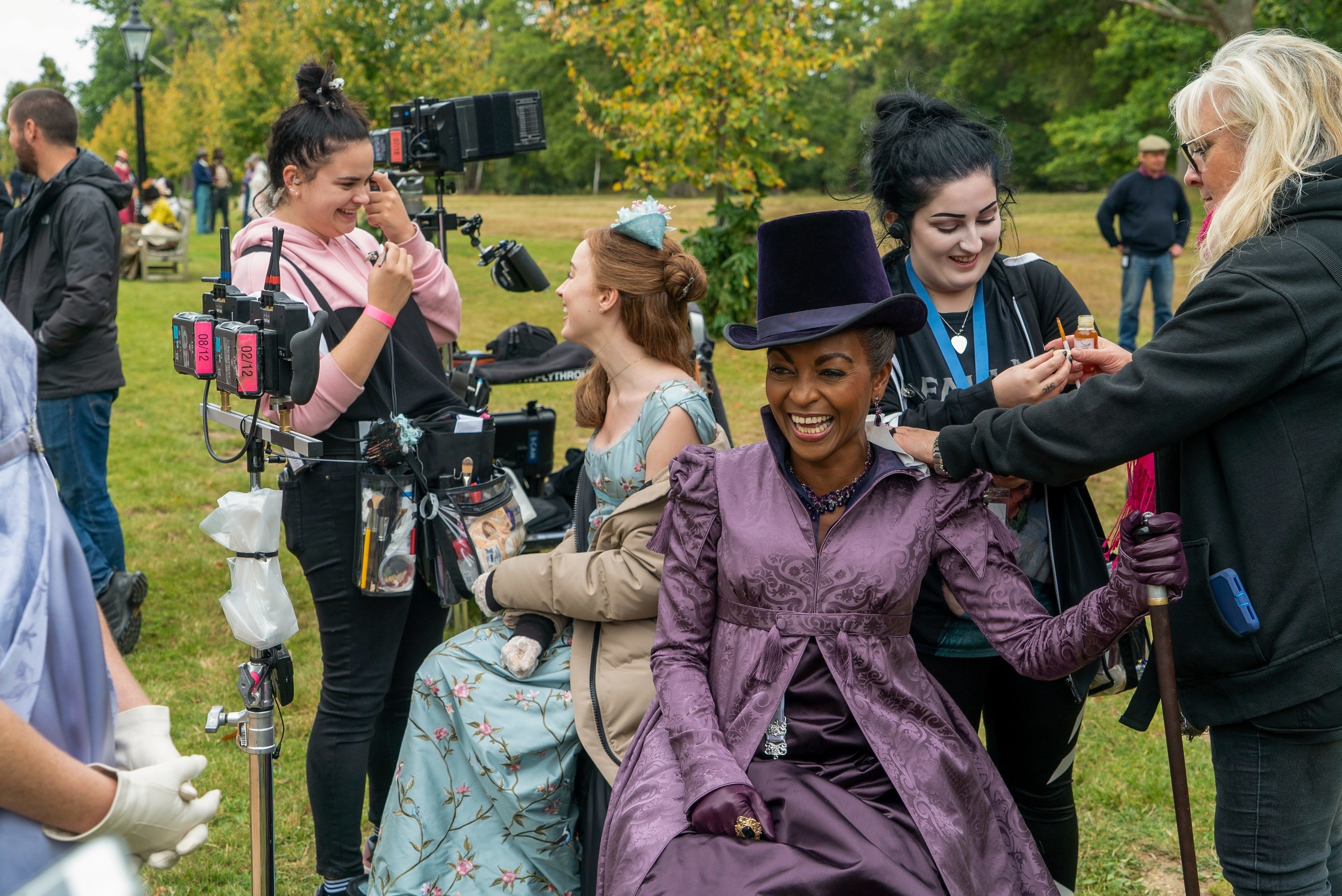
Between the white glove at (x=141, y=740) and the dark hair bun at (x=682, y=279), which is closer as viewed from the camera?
the white glove at (x=141, y=740)

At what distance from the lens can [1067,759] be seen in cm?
267

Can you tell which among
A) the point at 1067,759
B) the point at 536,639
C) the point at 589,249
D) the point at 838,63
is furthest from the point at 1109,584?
the point at 838,63

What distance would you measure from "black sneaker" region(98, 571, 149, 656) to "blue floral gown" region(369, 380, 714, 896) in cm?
259

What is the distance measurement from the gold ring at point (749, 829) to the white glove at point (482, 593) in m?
1.15

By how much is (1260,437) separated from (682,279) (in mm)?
1546

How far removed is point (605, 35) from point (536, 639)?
931cm

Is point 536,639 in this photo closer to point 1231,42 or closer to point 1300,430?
point 1300,430

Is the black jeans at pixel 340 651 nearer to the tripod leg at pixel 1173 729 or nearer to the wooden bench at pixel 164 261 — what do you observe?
the tripod leg at pixel 1173 729

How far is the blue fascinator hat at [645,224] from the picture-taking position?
10.1 feet

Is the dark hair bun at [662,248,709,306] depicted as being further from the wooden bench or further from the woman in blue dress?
the wooden bench

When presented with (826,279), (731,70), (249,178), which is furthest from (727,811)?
(249,178)

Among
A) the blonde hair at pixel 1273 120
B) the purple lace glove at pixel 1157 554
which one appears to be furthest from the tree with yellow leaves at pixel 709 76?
the purple lace glove at pixel 1157 554

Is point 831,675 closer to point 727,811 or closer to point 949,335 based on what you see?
point 727,811

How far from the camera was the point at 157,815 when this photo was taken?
1.66m
